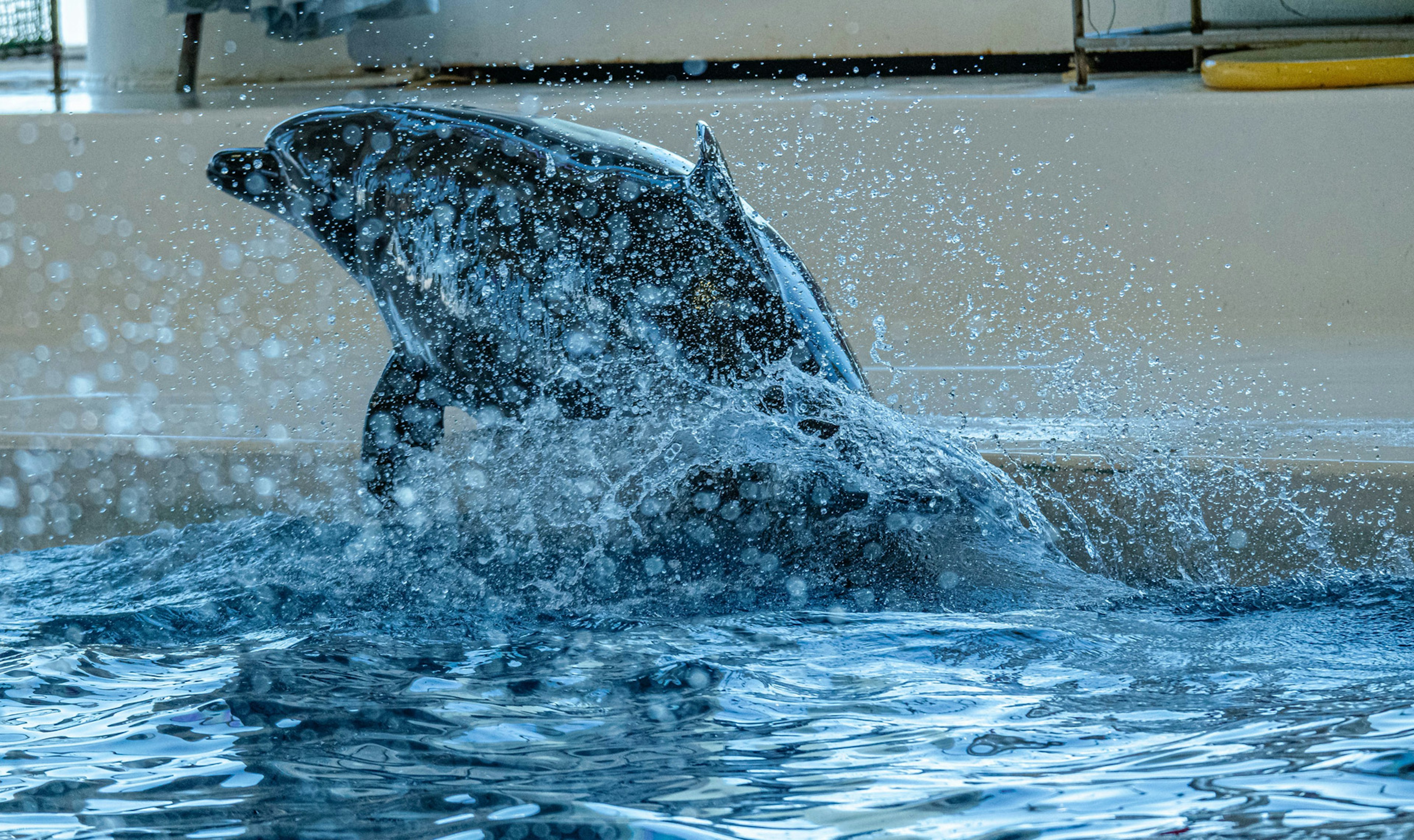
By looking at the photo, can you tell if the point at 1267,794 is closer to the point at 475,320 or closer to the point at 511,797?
the point at 511,797

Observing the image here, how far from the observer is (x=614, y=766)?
5.04 feet

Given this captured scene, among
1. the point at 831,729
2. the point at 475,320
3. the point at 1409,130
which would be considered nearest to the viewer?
the point at 831,729

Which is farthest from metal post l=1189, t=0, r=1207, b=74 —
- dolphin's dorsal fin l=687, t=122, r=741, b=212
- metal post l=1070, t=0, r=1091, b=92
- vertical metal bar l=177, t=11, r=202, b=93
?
vertical metal bar l=177, t=11, r=202, b=93

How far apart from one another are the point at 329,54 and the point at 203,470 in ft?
11.5

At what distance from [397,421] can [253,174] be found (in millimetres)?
518

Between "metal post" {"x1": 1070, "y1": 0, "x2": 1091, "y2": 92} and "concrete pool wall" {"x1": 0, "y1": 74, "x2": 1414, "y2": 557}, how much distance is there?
15 centimetres

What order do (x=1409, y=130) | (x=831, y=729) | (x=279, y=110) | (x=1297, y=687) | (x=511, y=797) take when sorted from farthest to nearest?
(x=279, y=110) → (x=1409, y=130) → (x=1297, y=687) → (x=831, y=729) → (x=511, y=797)

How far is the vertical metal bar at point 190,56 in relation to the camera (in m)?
6.03

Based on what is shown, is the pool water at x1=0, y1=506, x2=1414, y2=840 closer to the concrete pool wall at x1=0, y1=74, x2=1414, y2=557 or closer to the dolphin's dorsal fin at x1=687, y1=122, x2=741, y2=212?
the dolphin's dorsal fin at x1=687, y1=122, x2=741, y2=212

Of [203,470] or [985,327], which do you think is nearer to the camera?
[203,470]

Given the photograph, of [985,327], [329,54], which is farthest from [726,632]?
[329,54]

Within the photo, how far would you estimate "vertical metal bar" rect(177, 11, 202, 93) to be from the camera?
6.03 meters

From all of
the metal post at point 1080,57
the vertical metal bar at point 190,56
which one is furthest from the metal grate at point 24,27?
the metal post at point 1080,57

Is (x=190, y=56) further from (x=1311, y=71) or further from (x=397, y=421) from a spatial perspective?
(x=1311, y=71)
